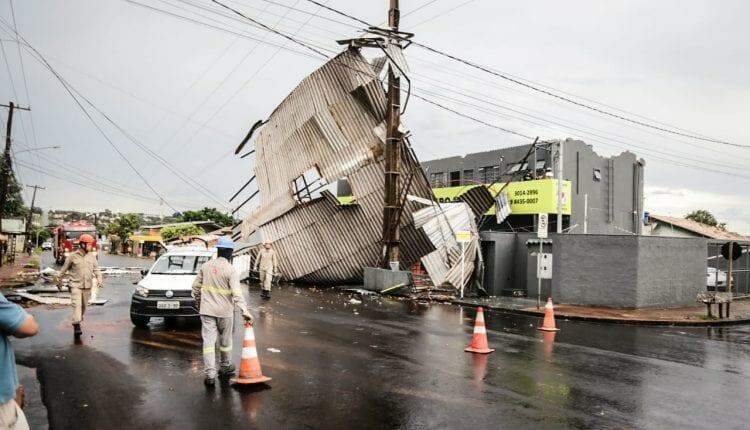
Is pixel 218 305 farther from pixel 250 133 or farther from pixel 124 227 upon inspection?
pixel 124 227

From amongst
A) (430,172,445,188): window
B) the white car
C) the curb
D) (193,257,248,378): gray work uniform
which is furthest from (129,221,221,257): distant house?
(193,257,248,378): gray work uniform

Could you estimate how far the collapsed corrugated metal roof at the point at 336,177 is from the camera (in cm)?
2373

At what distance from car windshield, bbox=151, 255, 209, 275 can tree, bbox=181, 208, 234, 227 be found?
70.7 meters

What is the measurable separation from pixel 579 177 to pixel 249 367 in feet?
104

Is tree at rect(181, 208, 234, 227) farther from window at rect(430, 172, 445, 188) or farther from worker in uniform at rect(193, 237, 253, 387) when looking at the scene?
worker in uniform at rect(193, 237, 253, 387)

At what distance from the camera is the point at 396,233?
22.9m

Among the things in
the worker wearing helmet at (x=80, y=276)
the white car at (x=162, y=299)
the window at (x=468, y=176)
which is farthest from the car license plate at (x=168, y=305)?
the window at (x=468, y=176)

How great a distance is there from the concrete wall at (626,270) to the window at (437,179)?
21.2 meters

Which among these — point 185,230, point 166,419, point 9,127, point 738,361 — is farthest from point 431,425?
point 185,230

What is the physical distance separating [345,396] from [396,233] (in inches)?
651

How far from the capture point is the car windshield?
12.6 metres

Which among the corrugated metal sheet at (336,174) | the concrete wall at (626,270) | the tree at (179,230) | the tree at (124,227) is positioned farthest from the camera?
the tree at (124,227)

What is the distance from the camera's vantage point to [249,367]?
6.94 meters

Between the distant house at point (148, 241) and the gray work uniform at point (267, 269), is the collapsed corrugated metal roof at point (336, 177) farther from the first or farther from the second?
the distant house at point (148, 241)
